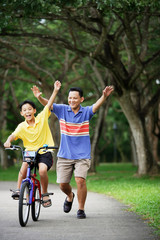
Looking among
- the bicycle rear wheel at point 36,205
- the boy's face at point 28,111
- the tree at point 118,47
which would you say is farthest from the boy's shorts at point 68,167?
the tree at point 118,47

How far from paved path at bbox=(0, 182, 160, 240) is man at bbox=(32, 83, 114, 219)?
455 mm

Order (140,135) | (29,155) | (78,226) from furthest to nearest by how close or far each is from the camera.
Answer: (140,135) → (29,155) → (78,226)

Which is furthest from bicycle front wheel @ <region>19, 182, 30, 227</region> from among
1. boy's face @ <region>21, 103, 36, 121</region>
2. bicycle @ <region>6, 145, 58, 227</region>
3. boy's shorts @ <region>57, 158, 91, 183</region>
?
boy's face @ <region>21, 103, 36, 121</region>

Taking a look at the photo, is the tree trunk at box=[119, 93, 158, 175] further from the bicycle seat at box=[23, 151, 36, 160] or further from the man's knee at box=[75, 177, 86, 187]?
the bicycle seat at box=[23, 151, 36, 160]

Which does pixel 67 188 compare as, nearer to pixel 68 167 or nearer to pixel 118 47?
pixel 68 167

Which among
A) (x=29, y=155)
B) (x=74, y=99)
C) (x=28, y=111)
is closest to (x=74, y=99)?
(x=74, y=99)

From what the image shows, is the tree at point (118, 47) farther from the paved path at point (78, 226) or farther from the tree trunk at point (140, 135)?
the paved path at point (78, 226)

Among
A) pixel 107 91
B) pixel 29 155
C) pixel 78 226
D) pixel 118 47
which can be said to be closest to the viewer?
pixel 78 226

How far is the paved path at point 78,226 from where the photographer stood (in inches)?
248

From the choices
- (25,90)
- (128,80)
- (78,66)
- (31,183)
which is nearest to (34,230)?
(31,183)

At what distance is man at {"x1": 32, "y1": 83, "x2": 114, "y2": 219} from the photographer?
780cm

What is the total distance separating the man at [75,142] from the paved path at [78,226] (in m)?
0.45

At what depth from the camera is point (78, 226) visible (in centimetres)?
707

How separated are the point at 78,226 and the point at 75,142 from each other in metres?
1.34
